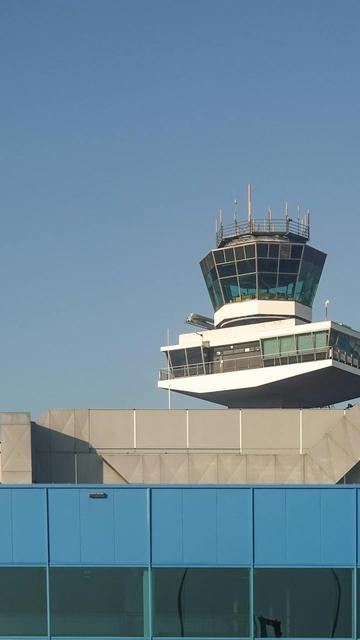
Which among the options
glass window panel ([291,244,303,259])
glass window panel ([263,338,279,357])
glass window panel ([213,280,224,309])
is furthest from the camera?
glass window panel ([213,280,224,309])

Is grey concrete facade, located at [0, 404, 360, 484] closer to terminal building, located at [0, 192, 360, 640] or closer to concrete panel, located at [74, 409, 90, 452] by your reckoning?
concrete panel, located at [74, 409, 90, 452]

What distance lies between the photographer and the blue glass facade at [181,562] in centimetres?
2275

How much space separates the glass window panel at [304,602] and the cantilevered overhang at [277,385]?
34485 millimetres

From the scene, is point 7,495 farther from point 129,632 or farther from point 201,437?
point 201,437

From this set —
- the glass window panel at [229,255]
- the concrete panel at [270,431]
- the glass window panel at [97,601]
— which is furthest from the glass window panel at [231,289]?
the glass window panel at [97,601]

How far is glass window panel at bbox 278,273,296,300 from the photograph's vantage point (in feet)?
209

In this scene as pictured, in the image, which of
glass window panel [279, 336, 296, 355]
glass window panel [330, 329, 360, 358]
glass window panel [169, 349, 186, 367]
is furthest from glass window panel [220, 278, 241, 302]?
glass window panel [330, 329, 360, 358]

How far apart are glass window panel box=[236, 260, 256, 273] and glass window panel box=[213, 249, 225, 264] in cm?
147

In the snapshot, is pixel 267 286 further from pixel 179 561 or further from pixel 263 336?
pixel 179 561

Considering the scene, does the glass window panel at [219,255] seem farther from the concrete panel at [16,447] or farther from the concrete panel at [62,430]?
the concrete panel at [16,447]

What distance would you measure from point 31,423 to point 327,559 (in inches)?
840

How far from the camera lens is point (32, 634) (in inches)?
905

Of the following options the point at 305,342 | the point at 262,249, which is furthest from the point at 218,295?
the point at 305,342

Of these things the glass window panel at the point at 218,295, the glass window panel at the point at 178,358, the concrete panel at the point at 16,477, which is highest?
the glass window panel at the point at 218,295
